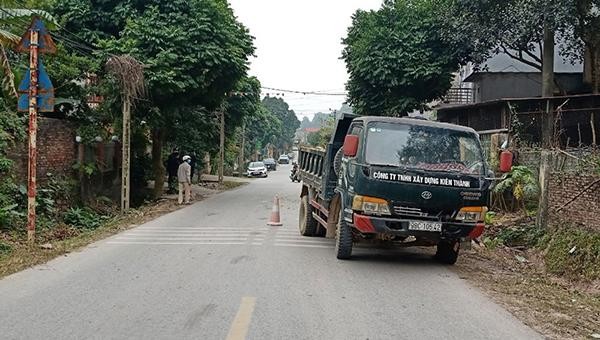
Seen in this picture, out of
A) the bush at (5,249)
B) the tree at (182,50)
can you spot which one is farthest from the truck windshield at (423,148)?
the tree at (182,50)

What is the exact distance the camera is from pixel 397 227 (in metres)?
8.58

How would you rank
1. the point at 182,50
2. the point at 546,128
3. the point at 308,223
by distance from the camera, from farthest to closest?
1. the point at 546,128
2. the point at 182,50
3. the point at 308,223

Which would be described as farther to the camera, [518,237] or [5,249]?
[518,237]

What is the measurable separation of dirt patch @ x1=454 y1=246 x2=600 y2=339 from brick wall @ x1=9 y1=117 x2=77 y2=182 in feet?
34.6

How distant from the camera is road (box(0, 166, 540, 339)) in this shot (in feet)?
18.3

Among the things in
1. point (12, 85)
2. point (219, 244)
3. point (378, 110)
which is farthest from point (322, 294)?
point (378, 110)

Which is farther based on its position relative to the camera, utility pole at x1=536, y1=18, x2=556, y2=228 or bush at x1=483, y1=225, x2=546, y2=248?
utility pole at x1=536, y1=18, x2=556, y2=228

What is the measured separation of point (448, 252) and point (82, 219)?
10.3m

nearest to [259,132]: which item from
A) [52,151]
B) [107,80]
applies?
[107,80]

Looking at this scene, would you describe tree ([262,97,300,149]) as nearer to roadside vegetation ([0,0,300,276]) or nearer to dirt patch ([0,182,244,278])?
roadside vegetation ([0,0,300,276])

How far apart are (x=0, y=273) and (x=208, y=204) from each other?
13154 mm

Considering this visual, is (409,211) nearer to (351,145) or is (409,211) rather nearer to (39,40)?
(351,145)

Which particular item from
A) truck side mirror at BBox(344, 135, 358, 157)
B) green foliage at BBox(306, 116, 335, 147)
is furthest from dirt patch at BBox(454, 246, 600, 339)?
green foliage at BBox(306, 116, 335, 147)

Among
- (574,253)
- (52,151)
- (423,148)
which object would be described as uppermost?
(423,148)
